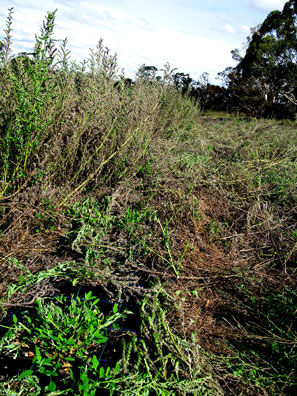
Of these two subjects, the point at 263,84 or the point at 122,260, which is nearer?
the point at 122,260

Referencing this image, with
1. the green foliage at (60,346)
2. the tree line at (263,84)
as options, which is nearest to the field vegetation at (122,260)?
the green foliage at (60,346)

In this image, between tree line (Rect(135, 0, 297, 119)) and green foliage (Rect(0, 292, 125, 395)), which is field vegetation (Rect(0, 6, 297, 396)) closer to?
green foliage (Rect(0, 292, 125, 395))

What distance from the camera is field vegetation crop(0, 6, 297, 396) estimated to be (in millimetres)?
1534

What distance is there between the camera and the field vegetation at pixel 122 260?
1534mm

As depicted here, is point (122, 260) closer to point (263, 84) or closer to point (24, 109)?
point (24, 109)

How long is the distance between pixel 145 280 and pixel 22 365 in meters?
0.90

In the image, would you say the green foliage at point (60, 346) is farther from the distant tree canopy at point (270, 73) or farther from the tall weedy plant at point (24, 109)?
the distant tree canopy at point (270, 73)

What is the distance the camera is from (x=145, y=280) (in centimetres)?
218

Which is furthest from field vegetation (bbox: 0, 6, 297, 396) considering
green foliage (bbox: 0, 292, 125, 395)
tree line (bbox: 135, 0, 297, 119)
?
tree line (bbox: 135, 0, 297, 119)

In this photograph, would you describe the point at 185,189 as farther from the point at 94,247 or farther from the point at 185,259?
the point at 94,247

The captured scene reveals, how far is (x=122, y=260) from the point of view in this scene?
2318 mm

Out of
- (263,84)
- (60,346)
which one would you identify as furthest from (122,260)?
(263,84)

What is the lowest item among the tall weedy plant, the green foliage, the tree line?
the green foliage

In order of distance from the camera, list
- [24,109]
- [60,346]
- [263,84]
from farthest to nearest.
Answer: [263,84] < [24,109] < [60,346]
